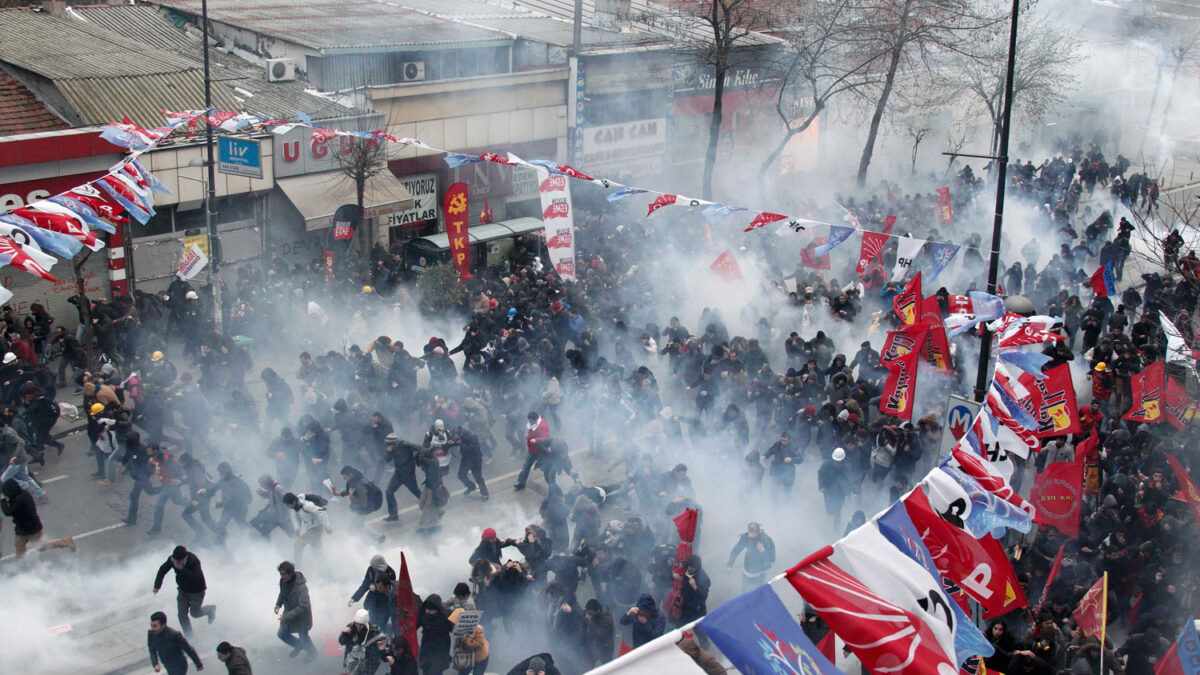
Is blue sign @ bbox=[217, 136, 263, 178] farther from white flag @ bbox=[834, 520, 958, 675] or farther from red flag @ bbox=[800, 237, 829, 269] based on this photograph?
white flag @ bbox=[834, 520, 958, 675]

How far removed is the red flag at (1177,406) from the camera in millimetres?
13719

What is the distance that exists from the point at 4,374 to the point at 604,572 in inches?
360

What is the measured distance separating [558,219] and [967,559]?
10.3 metres

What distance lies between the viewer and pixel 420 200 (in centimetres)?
2623

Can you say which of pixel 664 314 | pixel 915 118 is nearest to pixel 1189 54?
pixel 915 118

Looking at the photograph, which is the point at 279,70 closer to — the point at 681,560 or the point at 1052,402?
the point at 681,560

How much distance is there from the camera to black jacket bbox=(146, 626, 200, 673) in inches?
368

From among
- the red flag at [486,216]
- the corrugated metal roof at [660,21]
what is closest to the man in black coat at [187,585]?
the red flag at [486,216]

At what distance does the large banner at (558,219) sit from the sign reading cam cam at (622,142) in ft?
41.5

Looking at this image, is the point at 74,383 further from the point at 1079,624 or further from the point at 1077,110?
the point at 1077,110

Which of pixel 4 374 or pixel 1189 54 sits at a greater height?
pixel 1189 54

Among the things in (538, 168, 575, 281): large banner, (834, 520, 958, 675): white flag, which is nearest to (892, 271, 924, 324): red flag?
(538, 168, 575, 281): large banner

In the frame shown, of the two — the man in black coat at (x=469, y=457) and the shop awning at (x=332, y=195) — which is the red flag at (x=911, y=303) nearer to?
the man in black coat at (x=469, y=457)

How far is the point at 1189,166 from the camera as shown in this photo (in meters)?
45.8
